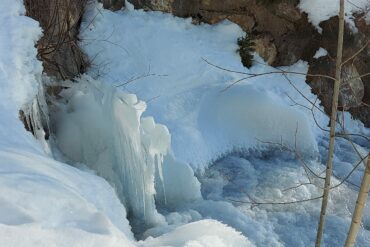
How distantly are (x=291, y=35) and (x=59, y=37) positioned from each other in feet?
12.7

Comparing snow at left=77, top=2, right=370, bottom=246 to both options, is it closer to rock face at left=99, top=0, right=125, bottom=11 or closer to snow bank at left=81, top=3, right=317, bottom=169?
snow bank at left=81, top=3, right=317, bottom=169

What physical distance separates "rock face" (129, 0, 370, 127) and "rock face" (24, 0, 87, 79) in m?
1.97

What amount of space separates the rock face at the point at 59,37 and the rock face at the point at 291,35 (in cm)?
197

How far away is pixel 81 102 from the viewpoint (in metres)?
4.76

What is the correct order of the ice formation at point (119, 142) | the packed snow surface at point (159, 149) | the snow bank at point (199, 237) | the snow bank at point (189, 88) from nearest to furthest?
the packed snow surface at point (159, 149), the snow bank at point (199, 237), the ice formation at point (119, 142), the snow bank at point (189, 88)

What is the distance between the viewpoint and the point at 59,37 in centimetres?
530

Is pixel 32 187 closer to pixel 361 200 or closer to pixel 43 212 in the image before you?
pixel 43 212

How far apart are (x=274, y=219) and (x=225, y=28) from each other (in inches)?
133

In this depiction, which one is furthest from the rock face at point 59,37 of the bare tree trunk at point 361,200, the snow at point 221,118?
the bare tree trunk at point 361,200

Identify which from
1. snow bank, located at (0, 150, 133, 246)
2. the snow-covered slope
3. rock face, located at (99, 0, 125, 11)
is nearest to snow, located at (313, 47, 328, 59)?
rock face, located at (99, 0, 125, 11)

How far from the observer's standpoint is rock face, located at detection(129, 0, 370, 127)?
7461mm

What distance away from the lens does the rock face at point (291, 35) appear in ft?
24.5

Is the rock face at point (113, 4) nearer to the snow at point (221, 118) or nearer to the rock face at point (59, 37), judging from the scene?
the snow at point (221, 118)

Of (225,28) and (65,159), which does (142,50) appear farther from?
(65,159)
